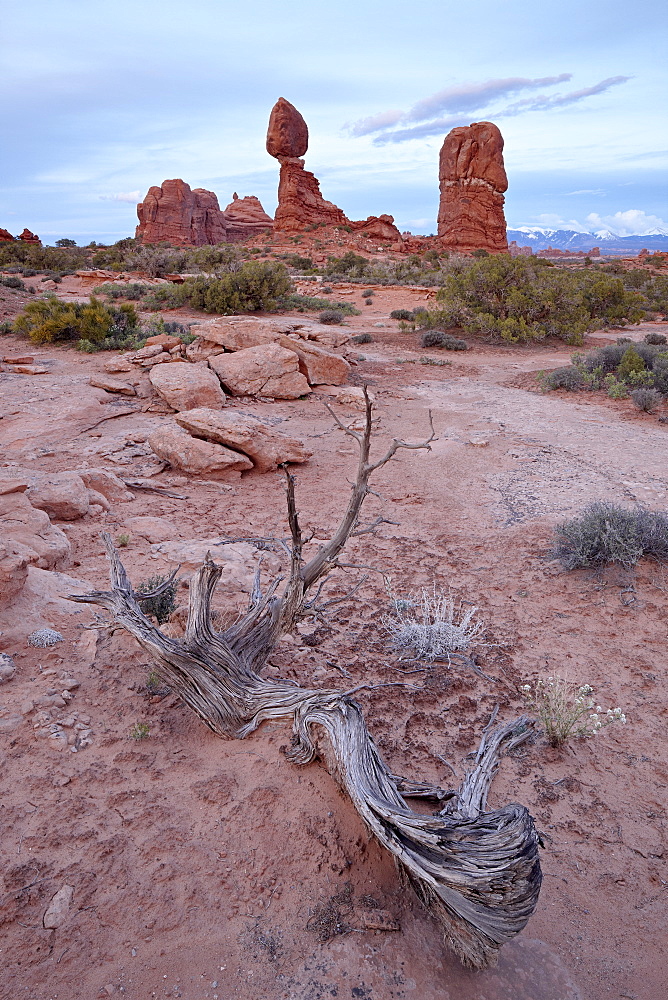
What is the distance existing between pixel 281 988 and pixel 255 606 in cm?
164

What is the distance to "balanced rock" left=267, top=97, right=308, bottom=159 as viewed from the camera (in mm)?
48625

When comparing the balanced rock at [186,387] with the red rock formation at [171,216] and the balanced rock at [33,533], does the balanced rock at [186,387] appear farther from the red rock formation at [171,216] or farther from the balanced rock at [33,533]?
the red rock formation at [171,216]

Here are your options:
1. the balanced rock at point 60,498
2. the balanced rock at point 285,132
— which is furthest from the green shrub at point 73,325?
the balanced rock at point 285,132

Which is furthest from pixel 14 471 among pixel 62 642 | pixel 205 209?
pixel 205 209

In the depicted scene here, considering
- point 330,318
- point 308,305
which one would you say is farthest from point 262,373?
point 308,305

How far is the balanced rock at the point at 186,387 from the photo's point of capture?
843 cm

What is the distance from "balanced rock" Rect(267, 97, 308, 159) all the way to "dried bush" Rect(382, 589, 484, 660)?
54135 mm

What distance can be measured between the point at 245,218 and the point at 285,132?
552 inches

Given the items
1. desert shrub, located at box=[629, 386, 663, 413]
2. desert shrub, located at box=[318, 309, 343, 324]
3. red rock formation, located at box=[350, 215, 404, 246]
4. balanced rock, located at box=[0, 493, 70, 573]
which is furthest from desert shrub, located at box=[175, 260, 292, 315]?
red rock formation, located at box=[350, 215, 404, 246]

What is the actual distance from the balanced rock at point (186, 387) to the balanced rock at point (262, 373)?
56 centimetres

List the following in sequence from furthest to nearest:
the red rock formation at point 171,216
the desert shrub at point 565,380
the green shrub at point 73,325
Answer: the red rock formation at point 171,216 < the green shrub at point 73,325 < the desert shrub at point 565,380

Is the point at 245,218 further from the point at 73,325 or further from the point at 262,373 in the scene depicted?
the point at 262,373

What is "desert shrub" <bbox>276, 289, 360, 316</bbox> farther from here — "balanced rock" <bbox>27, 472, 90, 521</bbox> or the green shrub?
"balanced rock" <bbox>27, 472, 90, 521</bbox>

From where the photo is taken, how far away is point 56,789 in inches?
94.2
